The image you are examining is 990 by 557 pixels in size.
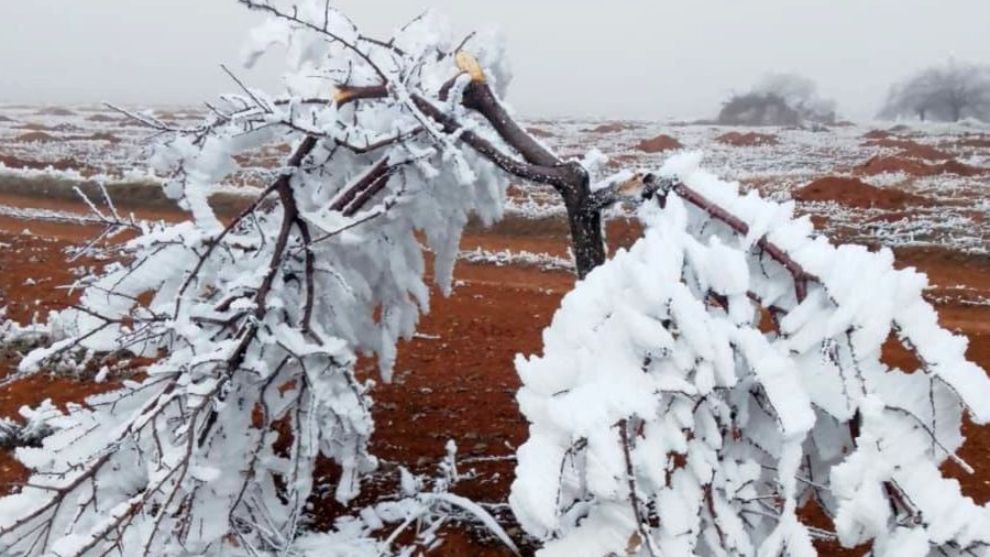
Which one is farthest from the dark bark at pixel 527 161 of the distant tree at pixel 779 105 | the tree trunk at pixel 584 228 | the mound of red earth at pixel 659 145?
the distant tree at pixel 779 105

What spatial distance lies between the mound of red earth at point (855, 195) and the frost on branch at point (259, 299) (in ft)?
58.1

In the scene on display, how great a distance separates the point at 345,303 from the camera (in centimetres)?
405

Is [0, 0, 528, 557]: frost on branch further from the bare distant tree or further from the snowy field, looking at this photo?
the bare distant tree

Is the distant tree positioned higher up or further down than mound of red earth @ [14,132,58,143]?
higher up

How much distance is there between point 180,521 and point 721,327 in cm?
228

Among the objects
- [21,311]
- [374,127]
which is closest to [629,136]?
[21,311]

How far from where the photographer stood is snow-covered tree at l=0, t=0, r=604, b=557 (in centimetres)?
321

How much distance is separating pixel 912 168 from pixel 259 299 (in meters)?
28.4

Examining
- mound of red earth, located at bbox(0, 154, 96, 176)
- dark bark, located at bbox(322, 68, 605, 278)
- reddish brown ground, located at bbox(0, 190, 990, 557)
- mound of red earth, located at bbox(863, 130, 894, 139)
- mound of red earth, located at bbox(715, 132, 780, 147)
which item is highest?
dark bark, located at bbox(322, 68, 605, 278)

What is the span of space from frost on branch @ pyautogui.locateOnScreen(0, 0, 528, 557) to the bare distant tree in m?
73.4

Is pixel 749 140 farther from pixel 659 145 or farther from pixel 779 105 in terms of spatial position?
pixel 779 105

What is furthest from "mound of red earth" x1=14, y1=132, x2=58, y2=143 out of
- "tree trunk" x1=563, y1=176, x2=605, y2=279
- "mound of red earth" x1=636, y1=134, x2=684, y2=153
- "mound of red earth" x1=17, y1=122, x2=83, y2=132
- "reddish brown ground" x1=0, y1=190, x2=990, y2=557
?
"tree trunk" x1=563, y1=176, x2=605, y2=279

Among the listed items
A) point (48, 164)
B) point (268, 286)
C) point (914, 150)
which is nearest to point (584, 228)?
point (268, 286)

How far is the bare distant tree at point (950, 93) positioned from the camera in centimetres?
6806
